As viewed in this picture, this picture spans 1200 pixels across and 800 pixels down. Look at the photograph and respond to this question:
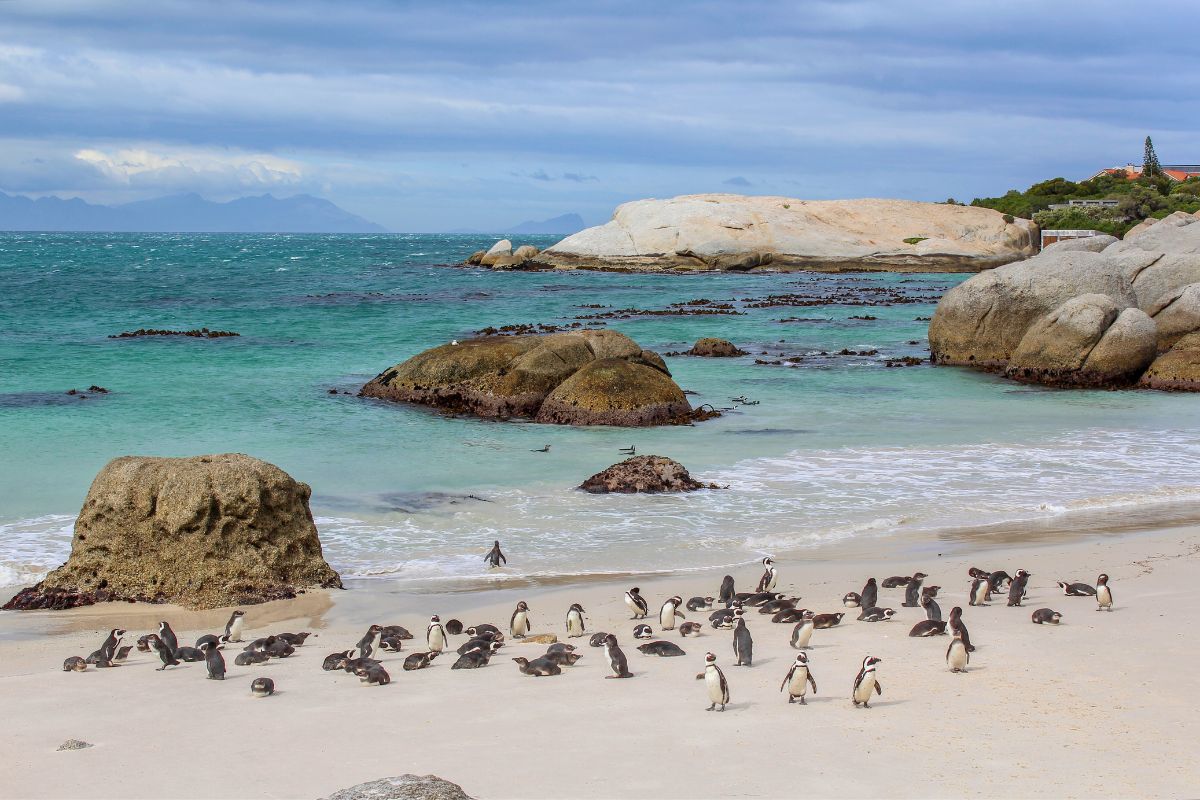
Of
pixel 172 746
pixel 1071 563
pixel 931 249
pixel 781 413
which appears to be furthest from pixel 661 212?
pixel 172 746

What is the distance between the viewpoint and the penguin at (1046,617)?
9.80 meters

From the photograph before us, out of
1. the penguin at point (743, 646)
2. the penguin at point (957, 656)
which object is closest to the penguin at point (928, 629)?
the penguin at point (957, 656)

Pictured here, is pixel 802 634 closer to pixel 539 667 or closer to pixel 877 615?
pixel 877 615

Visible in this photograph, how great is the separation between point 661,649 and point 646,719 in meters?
1.64

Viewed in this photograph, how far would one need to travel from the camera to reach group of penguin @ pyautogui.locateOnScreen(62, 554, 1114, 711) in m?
8.44

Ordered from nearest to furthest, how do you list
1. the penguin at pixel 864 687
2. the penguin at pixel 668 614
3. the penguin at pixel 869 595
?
the penguin at pixel 864 687, the penguin at pixel 668 614, the penguin at pixel 869 595

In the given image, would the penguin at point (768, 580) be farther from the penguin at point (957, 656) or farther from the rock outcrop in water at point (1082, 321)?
the rock outcrop in water at point (1082, 321)

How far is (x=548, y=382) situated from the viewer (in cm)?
2236

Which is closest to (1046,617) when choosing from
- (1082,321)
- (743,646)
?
(743,646)

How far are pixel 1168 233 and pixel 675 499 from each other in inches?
1131

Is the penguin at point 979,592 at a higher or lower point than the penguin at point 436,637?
higher

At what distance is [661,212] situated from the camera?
80000 mm

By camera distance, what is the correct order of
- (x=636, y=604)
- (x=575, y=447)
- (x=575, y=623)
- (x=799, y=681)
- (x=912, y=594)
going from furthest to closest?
(x=575, y=447) < (x=912, y=594) < (x=636, y=604) < (x=575, y=623) < (x=799, y=681)

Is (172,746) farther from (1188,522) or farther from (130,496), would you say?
(1188,522)
